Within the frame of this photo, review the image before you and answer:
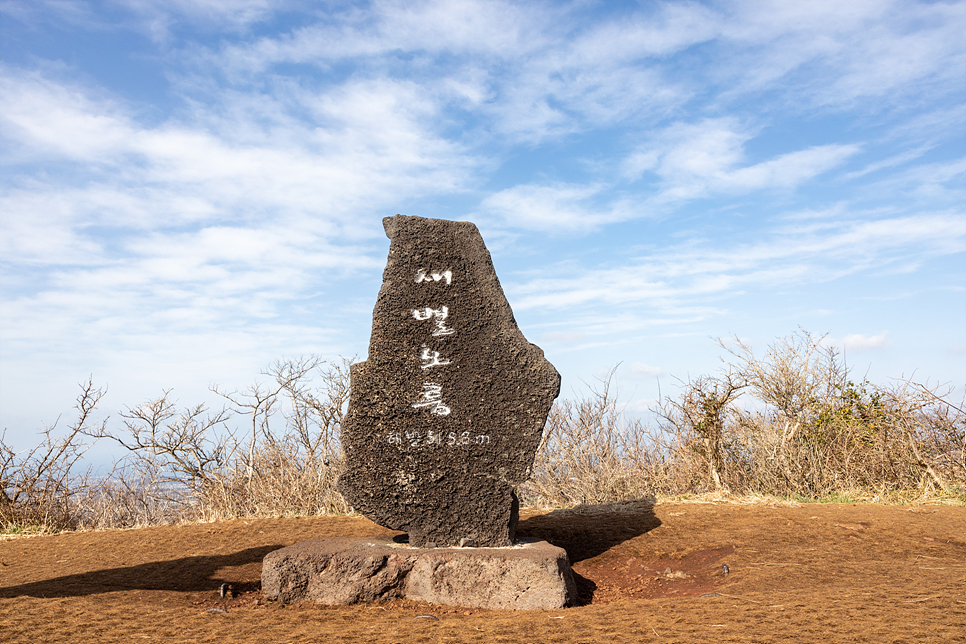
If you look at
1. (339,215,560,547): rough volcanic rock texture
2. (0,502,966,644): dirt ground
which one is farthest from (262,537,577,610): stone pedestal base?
(339,215,560,547): rough volcanic rock texture

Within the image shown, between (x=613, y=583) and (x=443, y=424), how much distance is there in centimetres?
188

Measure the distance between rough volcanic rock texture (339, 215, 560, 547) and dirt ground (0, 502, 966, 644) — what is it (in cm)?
75

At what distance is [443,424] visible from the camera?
505 centimetres

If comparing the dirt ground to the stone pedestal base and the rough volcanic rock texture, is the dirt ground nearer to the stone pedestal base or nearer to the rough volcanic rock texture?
the stone pedestal base

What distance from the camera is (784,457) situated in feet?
30.8

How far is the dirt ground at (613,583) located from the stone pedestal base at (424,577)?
0.12m

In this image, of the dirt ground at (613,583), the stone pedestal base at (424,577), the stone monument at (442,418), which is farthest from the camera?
the stone monument at (442,418)

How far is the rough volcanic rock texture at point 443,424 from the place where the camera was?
5051 mm

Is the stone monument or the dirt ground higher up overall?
the stone monument

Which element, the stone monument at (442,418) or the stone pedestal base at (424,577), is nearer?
the stone pedestal base at (424,577)

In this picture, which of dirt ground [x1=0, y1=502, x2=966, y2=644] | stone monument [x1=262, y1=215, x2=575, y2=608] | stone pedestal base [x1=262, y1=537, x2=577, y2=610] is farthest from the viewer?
stone monument [x1=262, y1=215, x2=575, y2=608]

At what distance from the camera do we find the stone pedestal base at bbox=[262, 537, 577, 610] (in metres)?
A: 4.48

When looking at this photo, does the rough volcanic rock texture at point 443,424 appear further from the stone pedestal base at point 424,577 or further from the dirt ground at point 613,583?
the dirt ground at point 613,583

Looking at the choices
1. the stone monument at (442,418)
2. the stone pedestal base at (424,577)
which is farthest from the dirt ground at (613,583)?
the stone monument at (442,418)
